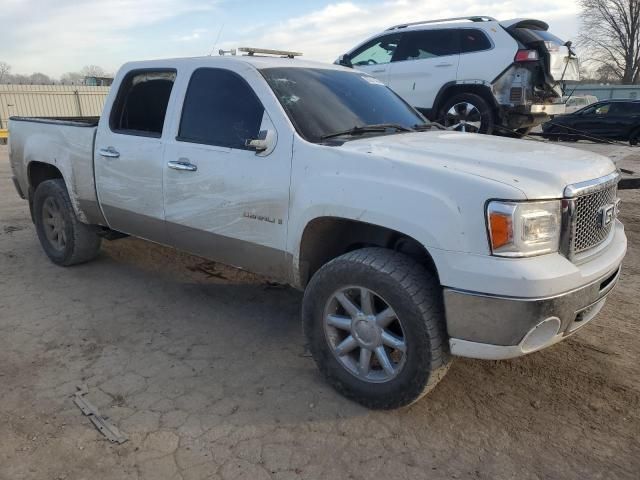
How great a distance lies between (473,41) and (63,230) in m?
6.69

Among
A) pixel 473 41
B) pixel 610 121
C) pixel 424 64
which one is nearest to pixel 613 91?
pixel 610 121

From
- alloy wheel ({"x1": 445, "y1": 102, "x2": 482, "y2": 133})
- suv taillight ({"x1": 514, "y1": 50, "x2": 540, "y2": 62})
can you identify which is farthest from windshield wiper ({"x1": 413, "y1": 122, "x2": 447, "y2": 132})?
suv taillight ({"x1": 514, "y1": 50, "x2": 540, "y2": 62})

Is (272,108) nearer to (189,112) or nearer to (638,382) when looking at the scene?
(189,112)

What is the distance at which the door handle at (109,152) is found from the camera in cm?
426

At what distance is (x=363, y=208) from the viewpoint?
2.79 m

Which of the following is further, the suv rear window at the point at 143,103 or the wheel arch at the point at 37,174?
the wheel arch at the point at 37,174

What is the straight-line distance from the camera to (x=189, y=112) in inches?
151

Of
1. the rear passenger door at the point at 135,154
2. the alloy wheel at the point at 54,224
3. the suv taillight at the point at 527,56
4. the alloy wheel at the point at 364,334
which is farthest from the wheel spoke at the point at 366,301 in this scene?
the suv taillight at the point at 527,56

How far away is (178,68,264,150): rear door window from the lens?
11.4 feet

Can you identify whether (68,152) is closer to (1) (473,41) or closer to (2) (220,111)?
(2) (220,111)

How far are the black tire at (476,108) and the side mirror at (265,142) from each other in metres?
5.33

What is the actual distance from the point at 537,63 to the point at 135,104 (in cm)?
615

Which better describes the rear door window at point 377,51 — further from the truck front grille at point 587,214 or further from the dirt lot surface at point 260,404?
the truck front grille at point 587,214

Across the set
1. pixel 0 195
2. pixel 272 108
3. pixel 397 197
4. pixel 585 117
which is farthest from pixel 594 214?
pixel 585 117
